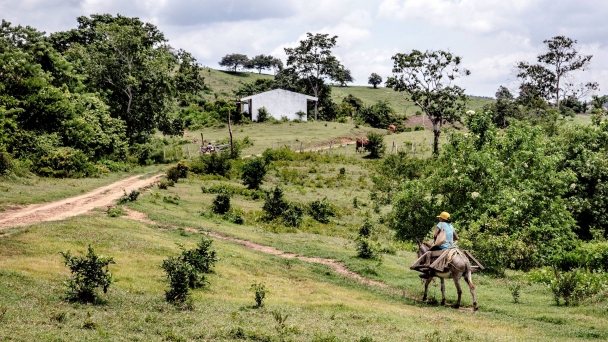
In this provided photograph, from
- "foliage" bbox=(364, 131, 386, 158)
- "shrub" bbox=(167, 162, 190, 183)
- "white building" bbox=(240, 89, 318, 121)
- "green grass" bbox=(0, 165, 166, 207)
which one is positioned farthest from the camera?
"white building" bbox=(240, 89, 318, 121)


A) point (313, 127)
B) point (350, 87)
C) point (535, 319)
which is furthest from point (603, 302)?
point (350, 87)

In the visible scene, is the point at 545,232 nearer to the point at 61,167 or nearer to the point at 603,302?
the point at 603,302

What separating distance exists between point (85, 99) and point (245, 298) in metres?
35.1

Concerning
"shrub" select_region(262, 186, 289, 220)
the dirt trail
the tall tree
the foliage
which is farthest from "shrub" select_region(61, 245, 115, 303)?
the foliage

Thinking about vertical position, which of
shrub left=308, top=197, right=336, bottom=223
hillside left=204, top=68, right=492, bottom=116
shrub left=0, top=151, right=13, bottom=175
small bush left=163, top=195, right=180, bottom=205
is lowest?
shrub left=308, top=197, right=336, bottom=223

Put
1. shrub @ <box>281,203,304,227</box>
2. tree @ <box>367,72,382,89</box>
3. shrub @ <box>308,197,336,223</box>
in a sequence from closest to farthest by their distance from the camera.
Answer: shrub @ <box>281,203,304,227</box> < shrub @ <box>308,197,336,223</box> < tree @ <box>367,72,382,89</box>

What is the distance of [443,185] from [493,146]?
3.05 metres

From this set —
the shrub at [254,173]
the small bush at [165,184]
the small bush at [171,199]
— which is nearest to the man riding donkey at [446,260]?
the small bush at [171,199]

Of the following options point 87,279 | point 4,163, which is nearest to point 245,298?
point 87,279

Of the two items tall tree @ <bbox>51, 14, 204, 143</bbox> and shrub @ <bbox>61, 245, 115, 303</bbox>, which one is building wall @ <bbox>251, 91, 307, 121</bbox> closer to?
tall tree @ <bbox>51, 14, 204, 143</bbox>

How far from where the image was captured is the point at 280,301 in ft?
54.1

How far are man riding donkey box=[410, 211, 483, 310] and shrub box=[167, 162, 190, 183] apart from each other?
25485mm

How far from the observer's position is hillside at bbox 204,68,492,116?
116069 millimetres

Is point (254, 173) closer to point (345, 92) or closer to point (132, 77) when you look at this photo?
point (132, 77)
